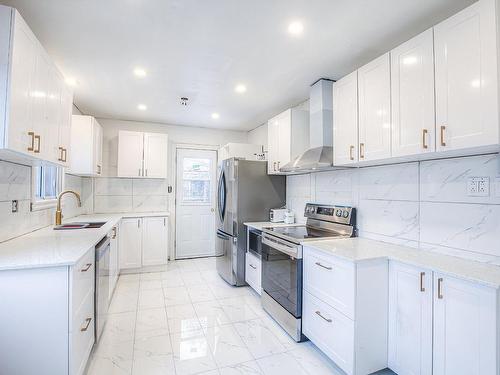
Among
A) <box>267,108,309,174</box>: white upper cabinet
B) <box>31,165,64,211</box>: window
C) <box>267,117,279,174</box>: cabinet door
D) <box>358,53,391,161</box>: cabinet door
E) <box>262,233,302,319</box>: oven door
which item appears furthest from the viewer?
<box>267,117,279,174</box>: cabinet door

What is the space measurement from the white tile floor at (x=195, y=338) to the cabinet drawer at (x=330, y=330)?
0.14 metres

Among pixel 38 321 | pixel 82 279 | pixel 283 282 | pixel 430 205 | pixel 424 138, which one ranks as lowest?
pixel 283 282

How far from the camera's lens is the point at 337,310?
187 centimetres

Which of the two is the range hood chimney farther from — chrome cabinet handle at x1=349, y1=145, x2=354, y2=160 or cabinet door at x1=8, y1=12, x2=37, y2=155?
cabinet door at x1=8, y1=12, x2=37, y2=155

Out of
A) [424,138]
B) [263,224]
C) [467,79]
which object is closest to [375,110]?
[424,138]

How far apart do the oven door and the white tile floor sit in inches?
11.4

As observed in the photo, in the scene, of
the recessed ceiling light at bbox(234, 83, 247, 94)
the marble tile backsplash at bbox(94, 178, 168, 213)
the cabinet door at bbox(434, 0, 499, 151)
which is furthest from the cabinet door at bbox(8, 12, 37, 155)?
the marble tile backsplash at bbox(94, 178, 168, 213)

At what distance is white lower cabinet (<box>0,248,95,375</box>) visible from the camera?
1.39m

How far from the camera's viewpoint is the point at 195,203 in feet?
16.4

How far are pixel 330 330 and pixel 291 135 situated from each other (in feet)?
6.86

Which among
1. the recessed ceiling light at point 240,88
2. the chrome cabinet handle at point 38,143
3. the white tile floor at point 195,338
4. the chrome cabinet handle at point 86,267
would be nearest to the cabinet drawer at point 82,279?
the chrome cabinet handle at point 86,267

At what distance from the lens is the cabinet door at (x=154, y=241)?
406 centimetres

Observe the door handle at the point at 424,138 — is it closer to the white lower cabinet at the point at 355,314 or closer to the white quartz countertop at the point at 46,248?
the white lower cabinet at the point at 355,314

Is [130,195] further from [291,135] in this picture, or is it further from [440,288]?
[440,288]
